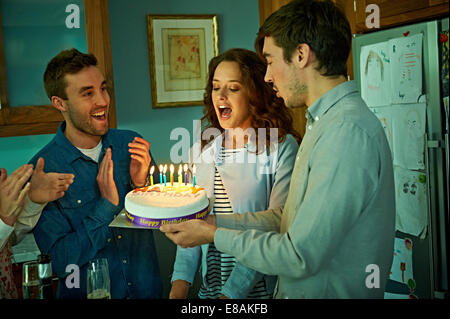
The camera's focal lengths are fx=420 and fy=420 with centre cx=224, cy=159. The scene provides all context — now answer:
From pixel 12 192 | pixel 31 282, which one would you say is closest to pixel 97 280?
pixel 31 282

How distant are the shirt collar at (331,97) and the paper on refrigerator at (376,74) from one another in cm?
112

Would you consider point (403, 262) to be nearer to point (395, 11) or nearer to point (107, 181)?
point (395, 11)

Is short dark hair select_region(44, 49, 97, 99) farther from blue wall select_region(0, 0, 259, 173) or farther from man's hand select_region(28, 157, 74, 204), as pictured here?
blue wall select_region(0, 0, 259, 173)

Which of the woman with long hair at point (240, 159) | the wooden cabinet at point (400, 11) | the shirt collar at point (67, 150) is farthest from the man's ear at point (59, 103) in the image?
the wooden cabinet at point (400, 11)

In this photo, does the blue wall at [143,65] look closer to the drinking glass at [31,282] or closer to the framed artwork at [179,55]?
the framed artwork at [179,55]

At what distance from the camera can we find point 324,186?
3.44 feet

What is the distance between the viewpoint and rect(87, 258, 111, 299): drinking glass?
1237 millimetres

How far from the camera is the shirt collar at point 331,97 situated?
3.91 ft

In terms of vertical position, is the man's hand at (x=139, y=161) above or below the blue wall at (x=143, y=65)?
below

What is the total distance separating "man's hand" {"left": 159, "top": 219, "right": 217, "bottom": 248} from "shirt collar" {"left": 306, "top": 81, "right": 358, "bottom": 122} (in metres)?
0.47

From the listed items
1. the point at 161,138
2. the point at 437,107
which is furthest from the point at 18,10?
the point at 437,107

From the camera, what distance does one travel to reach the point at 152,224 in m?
1.33

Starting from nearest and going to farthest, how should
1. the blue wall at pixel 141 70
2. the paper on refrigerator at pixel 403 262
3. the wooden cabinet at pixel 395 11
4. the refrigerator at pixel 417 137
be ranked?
the refrigerator at pixel 417 137 < the wooden cabinet at pixel 395 11 < the paper on refrigerator at pixel 403 262 < the blue wall at pixel 141 70
